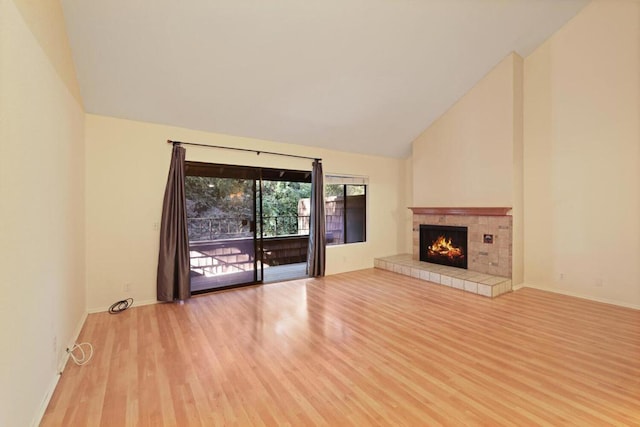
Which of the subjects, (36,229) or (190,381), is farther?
(190,381)

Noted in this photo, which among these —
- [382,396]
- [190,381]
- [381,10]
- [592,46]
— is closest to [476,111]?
[592,46]

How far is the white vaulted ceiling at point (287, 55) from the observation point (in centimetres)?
265

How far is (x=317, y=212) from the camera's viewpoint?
16.6ft

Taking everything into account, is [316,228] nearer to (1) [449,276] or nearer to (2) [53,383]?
(1) [449,276]

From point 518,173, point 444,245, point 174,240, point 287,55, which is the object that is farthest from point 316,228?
point 518,173

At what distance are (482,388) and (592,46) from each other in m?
4.85

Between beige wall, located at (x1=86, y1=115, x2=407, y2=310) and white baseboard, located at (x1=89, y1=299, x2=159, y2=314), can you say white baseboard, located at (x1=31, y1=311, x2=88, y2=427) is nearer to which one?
white baseboard, located at (x1=89, y1=299, x2=159, y2=314)

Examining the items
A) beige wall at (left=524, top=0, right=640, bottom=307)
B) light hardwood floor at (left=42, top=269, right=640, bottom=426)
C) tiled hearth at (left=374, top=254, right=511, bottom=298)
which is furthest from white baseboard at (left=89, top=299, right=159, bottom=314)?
beige wall at (left=524, top=0, right=640, bottom=307)

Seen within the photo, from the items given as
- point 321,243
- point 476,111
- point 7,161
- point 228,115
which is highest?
point 476,111

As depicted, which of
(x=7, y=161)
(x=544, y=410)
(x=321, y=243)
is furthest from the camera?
(x=321, y=243)

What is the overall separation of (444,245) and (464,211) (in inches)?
31.9

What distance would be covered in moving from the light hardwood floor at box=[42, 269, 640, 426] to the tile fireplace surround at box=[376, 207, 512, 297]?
58 centimetres

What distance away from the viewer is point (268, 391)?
6.44 ft

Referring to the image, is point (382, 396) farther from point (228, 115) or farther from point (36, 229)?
point (228, 115)
